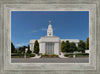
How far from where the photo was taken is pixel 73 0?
8.25 ft

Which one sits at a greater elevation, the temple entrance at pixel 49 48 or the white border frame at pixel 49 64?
the white border frame at pixel 49 64

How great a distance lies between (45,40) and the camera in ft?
54.0

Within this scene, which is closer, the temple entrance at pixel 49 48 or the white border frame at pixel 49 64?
the white border frame at pixel 49 64

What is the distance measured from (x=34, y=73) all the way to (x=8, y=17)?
4.80ft

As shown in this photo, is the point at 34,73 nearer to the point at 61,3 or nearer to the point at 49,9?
the point at 49,9

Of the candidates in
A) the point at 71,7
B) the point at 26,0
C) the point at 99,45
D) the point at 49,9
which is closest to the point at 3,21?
the point at 26,0

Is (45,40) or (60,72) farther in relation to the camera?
(45,40)

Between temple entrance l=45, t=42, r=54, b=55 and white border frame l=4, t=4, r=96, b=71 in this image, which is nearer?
white border frame l=4, t=4, r=96, b=71

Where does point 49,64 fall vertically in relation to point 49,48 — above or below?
above

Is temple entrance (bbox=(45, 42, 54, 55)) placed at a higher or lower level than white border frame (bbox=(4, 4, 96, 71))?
lower

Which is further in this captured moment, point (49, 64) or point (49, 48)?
point (49, 48)

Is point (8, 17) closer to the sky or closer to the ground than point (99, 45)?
closer to the sky

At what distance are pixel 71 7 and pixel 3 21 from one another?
1.64 meters

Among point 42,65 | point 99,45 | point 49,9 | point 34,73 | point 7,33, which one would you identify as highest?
point 49,9
